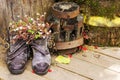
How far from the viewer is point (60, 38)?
321 cm

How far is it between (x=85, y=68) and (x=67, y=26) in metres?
0.46

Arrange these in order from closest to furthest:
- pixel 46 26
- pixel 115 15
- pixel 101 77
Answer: pixel 101 77 → pixel 46 26 → pixel 115 15

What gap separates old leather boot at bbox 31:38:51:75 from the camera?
293cm

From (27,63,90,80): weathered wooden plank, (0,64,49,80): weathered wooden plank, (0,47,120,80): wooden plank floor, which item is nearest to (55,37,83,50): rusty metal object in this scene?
(0,47,120,80): wooden plank floor

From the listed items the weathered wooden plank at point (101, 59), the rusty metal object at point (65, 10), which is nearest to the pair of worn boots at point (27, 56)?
the rusty metal object at point (65, 10)

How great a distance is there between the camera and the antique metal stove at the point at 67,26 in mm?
3096

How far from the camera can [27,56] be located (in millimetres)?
3123

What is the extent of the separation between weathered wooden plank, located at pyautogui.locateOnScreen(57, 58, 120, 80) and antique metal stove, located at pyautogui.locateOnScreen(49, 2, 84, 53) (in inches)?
7.6

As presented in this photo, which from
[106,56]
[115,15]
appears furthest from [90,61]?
[115,15]

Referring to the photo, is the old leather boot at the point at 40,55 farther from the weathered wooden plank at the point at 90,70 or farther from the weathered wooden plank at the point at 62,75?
the weathered wooden plank at the point at 90,70

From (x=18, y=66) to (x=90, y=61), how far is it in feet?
2.50

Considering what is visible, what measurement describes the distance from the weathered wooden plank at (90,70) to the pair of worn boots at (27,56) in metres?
0.21

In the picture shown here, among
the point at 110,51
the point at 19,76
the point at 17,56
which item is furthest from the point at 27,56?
the point at 110,51

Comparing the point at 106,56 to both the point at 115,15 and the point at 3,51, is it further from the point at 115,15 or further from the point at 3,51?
the point at 3,51
